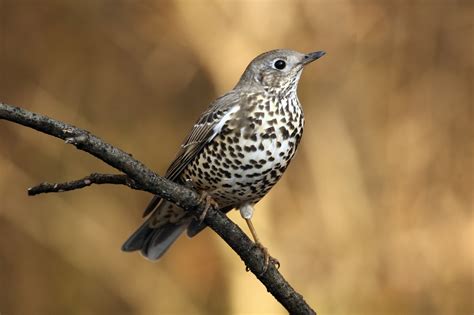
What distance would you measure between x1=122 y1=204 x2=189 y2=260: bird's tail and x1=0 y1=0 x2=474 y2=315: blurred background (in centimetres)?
262

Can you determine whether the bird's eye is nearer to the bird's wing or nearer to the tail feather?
the bird's wing

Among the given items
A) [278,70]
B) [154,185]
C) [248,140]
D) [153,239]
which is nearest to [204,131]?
[248,140]

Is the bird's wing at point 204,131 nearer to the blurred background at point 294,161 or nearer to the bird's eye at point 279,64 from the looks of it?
the bird's eye at point 279,64

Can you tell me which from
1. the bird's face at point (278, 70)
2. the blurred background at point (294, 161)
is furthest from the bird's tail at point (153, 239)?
the blurred background at point (294, 161)

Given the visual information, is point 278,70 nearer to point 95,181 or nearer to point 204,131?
point 204,131

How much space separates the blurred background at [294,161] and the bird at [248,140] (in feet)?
9.27

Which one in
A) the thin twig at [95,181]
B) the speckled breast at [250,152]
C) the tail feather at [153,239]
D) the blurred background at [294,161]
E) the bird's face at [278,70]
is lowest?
the thin twig at [95,181]

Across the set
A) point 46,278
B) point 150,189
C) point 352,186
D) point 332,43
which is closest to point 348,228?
point 352,186

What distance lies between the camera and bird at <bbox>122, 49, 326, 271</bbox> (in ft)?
10.0

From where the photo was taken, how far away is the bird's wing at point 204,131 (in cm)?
321

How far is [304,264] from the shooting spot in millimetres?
6680

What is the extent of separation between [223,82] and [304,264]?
1824 millimetres

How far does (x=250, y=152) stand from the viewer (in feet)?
9.94

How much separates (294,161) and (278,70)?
380cm
